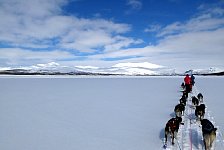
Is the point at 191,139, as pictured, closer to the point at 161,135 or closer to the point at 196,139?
the point at 196,139

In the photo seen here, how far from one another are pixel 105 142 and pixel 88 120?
257 centimetres

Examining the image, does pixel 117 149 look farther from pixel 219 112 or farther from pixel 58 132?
pixel 219 112

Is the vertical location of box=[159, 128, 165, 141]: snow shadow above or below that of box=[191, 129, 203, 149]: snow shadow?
below

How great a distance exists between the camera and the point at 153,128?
24.2 feet

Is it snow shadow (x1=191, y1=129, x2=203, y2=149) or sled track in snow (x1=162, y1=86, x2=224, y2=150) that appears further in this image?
snow shadow (x1=191, y1=129, x2=203, y2=149)

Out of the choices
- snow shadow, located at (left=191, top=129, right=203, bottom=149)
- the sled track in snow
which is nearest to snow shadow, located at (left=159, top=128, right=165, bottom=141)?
the sled track in snow

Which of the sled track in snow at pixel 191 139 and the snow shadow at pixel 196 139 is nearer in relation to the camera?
the sled track in snow at pixel 191 139

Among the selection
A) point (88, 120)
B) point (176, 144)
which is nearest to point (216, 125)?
point (176, 144)

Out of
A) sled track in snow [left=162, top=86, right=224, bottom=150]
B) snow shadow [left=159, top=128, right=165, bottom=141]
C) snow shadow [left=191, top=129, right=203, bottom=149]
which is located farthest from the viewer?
snow shadow [left=159, top=128, right=165, bottom=141]

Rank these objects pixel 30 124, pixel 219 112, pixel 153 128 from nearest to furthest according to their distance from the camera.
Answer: pixel 153 128 → pixel 30 124 → pixel 219 112

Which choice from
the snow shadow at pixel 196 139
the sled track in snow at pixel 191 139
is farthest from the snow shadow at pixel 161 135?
the snow shadow at pixel 196 139

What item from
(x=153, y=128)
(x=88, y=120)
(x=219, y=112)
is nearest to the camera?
(x=153, y=128)

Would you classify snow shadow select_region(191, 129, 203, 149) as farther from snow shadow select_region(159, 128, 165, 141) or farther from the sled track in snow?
snow shadow select_region(159, 128, 165, 141)

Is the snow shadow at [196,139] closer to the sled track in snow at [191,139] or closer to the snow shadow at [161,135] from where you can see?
the sled track in snow at [191,139]
